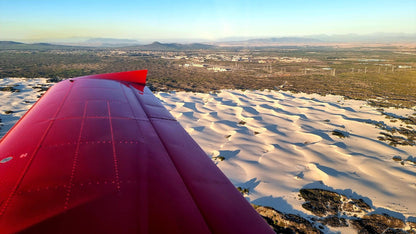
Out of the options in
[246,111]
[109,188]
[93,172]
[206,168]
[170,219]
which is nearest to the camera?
[170,219]

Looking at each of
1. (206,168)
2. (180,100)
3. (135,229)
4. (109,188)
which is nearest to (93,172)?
(109,188)

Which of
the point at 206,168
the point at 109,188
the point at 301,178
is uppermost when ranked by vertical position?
the point at 109,188

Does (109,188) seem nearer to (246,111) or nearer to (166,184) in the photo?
(166,184)

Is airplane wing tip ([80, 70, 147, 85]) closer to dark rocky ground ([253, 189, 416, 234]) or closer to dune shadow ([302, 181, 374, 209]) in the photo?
dark rocky ground ([253, 189, 416, 234])

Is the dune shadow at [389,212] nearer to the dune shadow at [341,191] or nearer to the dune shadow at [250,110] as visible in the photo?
the dune shadow at [341,191]

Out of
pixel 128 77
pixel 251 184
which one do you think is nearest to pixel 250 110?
pixel 251 184

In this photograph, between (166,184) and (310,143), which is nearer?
(166,184)
